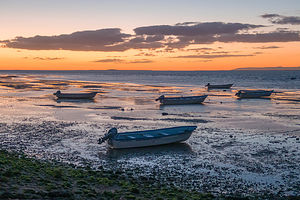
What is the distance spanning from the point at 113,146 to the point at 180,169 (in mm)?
6280

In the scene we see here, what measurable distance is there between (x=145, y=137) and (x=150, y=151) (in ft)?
3.70

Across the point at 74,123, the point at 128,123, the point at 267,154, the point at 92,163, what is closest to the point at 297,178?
the point at 267,154

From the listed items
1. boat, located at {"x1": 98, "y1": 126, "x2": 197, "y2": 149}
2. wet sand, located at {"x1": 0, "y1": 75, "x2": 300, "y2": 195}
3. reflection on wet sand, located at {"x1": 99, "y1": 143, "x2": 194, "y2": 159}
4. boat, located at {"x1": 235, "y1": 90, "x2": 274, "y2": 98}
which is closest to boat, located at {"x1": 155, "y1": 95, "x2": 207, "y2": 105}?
boat, located at {"x1": 235, "y1": 90, "x2": 274, "y2": 98}

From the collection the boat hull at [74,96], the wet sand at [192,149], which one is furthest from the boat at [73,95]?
the wet sand at [192,149]

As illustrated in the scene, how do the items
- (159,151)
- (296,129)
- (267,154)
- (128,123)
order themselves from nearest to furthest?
(267,154)
(159,151)
(296,129)
(128,123)

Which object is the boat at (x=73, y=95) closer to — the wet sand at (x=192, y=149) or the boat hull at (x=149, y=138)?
the wet sand at (x=192, y=149)

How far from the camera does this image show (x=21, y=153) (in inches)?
770

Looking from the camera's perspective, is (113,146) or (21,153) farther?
(113,146)

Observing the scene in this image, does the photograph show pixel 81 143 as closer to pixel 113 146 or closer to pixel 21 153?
pixel 113 146

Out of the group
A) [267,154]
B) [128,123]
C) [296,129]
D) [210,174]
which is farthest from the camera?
[128,123]

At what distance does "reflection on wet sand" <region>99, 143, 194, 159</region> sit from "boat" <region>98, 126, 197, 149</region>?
314mm

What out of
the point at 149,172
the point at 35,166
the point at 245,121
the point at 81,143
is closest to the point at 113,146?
the point at 81,143

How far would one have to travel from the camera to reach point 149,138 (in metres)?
22.5

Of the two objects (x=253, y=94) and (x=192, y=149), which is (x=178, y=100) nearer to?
(x=253, y=94)
